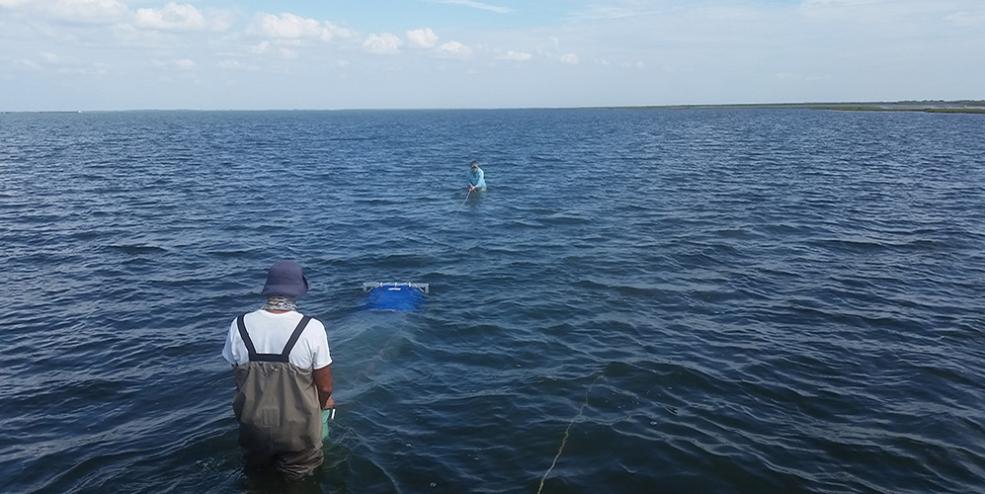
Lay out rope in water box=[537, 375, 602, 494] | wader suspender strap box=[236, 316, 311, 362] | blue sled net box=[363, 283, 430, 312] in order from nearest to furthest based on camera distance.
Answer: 1. wader suspender strap box=[236, 316, 311, 362]
2. rope in water box=[537, 375, 602, 494]
3. blue sled net box=[363, 283, 430, 312]

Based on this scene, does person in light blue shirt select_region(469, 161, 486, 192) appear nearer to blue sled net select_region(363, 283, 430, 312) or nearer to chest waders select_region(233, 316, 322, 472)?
blue sled net select_region(363, 283, 430, 312)

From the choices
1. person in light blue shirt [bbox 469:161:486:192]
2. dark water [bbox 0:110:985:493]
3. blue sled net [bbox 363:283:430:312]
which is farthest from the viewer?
person in light blue shirt [bbox 469:161:486:192]

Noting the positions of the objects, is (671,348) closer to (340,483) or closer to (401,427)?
(401,427)

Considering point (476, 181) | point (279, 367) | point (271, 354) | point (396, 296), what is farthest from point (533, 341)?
point (476, 181)

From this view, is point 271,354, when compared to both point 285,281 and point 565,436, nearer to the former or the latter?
point 285,281

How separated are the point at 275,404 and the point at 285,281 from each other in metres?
1.34

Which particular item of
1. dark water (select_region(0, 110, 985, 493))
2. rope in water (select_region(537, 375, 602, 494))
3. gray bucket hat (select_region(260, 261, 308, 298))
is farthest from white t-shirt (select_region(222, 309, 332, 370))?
rope in water (select_region(537, 375, 602, 494))

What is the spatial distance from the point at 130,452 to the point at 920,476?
468 inches

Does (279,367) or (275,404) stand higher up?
(279,367)

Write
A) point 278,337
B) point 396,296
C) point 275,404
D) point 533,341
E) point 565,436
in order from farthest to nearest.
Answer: point 396,296, point 533,341, point 565,436, point 275,404, point 278,337

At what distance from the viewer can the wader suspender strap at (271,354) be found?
6.25 meters

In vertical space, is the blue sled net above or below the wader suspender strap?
below

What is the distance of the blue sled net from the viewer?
15852 mm

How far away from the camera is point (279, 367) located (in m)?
6.36
